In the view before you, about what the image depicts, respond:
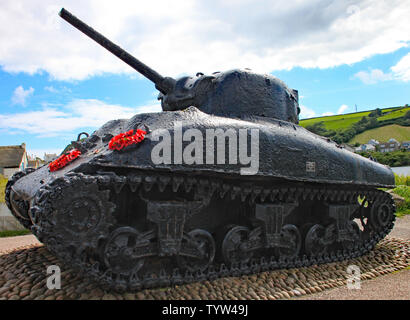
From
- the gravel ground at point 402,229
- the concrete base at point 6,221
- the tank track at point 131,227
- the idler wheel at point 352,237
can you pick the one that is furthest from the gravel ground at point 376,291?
the concrete base at point 6,221

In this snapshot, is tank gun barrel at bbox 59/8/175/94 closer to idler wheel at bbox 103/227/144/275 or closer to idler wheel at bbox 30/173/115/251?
idler wheel at bbox 30/173/115/251

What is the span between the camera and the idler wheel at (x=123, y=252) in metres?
4.96

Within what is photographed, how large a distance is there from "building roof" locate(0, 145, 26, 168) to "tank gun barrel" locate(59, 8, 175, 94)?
29005 mm

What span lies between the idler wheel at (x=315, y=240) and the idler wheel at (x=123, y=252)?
3518mm

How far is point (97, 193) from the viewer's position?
15.5 feet

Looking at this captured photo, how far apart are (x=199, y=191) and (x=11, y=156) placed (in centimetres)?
3253

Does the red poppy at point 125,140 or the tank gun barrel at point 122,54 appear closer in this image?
the red poppy at point 125,140

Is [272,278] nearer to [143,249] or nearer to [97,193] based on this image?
[143,249]

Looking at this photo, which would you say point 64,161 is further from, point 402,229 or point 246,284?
point 402,229

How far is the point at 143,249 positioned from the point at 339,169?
418 centimetres

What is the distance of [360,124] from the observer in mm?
61250

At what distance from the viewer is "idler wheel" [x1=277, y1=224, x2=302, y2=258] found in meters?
6.71

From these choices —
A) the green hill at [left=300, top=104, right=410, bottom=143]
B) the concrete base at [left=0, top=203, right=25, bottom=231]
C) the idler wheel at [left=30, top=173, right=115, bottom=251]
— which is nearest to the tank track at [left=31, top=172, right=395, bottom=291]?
the idler wheel at [left=30, top=173, right=115, bottom=251]

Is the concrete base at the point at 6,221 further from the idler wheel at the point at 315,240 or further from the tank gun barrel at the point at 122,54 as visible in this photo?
Result: the idler wheel at the point at 315,240
